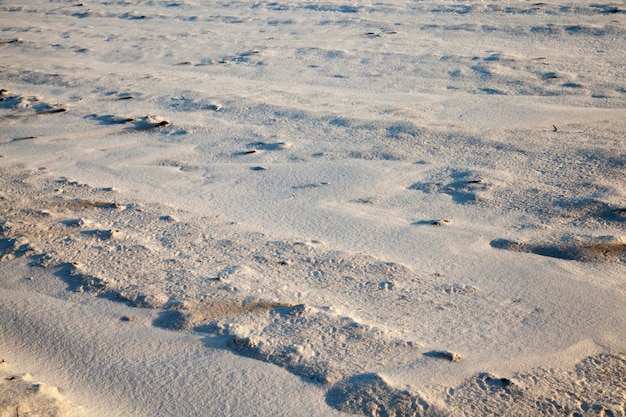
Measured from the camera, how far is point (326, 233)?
7.14ft

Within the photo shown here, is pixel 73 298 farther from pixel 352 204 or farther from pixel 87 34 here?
pixel 87 34

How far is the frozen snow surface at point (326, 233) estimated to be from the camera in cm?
152

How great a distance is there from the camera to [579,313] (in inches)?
66.9

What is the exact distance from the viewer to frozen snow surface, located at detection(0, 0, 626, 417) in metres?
1.52

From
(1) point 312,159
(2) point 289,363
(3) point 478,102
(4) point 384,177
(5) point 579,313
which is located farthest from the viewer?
(3) point 478,102

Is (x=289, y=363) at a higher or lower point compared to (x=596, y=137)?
lower

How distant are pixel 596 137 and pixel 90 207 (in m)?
2.28

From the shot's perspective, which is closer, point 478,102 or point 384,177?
point 384,177

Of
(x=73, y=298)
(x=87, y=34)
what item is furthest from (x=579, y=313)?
(x=87, y=34)

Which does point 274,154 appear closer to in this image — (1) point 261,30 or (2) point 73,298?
(2) point 73,298

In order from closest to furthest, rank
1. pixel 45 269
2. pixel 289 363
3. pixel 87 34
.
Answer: pixel 289 363 → pixel 45 269 → pixel 87 34

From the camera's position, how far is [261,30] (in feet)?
16.5

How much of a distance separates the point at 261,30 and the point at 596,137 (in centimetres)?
318

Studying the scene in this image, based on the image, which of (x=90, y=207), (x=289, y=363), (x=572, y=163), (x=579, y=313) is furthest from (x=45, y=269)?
(x=572, y=163)
